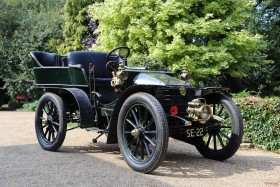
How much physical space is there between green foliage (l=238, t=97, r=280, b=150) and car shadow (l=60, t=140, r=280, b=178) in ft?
1.53

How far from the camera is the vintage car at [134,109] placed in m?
4.64

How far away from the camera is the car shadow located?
15.3ft

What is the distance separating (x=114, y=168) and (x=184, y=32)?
Result: 655 centimetres

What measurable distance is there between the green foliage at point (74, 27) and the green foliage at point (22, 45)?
0.79 m

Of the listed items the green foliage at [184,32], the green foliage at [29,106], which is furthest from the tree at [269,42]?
the green foliage at [29,106]

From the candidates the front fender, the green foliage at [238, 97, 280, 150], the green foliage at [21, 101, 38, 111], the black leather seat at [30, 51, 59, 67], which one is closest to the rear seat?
the black leather seat at [30, 51, 59, 67]

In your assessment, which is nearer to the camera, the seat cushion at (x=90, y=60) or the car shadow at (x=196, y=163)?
the car shadow at (x=196, y=163)

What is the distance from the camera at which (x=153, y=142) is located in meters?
4.55

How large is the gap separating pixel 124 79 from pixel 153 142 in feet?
3.54

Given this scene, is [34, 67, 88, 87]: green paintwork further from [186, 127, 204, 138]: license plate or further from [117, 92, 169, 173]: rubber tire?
[186, 127, 204, 138]: license plate

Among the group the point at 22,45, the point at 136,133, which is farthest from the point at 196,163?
the point at 22,45

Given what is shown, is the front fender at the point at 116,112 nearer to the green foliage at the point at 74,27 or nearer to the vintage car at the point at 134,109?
the vintage car at the point at 134,109

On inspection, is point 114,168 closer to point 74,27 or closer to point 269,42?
point 269,42

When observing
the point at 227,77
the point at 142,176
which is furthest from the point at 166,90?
the point at 227,77
